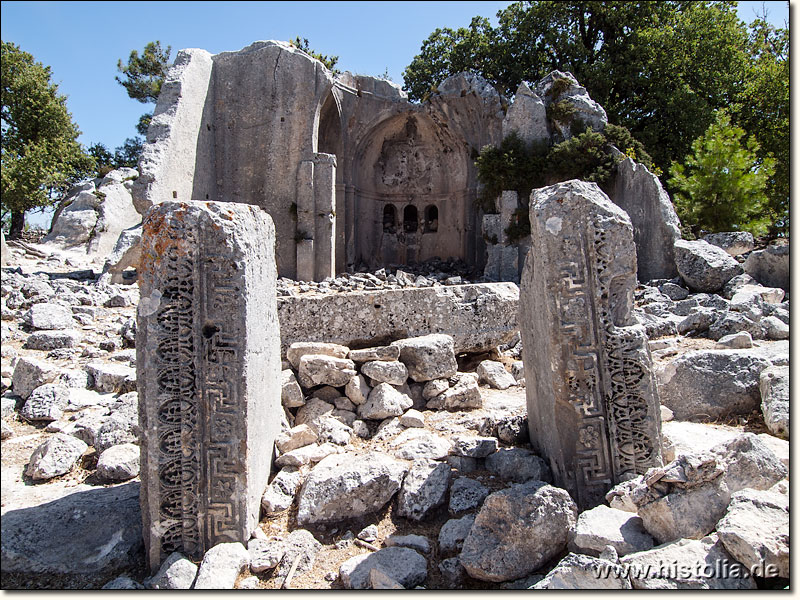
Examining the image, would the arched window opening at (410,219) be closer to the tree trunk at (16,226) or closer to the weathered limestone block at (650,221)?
the weathered limestone block at (650,221)

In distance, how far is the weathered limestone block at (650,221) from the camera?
1012 cm

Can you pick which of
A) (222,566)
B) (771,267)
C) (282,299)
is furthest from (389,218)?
(222,566)

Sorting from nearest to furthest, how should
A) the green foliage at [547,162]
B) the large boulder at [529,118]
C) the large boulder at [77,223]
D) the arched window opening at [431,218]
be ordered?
the large boulder at [77,223], the green foliage at [547,162], the large boulder at [529,118], the arched window opening at [431,218]

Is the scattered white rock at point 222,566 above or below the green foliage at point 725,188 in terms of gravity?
below

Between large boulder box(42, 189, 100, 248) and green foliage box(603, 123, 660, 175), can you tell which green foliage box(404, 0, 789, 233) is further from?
large boulder box(42, 189, 100, 248)

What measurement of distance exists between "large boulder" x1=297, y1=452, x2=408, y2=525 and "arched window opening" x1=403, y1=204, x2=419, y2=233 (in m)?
14.1

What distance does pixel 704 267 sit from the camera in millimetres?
8797

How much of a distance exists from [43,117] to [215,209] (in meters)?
12.3

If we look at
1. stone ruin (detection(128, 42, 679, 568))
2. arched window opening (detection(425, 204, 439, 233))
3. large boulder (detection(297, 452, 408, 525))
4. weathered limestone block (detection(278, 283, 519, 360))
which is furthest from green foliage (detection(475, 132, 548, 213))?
large boulder (detection(297, 452, 408, 525))

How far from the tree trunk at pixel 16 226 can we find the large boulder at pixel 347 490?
12.1 m

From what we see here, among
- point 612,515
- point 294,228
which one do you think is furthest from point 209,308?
point 294,228

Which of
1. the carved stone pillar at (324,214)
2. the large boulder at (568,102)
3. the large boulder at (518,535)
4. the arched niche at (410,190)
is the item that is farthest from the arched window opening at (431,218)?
the large boulder at (518,535)

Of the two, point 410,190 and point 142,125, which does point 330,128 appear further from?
point 142,125

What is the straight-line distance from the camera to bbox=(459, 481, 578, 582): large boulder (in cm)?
261
